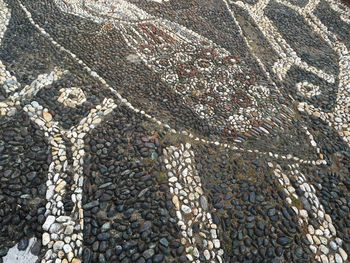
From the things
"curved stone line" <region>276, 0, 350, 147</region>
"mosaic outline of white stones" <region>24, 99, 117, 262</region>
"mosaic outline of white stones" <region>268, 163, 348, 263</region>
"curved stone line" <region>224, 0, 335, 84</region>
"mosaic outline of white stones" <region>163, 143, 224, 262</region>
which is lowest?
"mosaic outline of white stones" <region>24, 99, 117, 262</region>

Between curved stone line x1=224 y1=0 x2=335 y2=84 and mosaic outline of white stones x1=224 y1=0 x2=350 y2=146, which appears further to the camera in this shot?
curved stone line x1=224 y1=0 x2=335 y2=84

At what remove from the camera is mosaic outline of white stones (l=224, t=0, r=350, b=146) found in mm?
8117

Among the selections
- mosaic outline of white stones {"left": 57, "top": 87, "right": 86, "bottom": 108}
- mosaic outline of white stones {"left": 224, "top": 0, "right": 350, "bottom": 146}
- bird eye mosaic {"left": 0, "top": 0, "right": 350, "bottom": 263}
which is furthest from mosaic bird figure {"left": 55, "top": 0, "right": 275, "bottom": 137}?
mosaic outline of white stones {"left": 57, "top": 87, "right": 86, "bottom": 108}

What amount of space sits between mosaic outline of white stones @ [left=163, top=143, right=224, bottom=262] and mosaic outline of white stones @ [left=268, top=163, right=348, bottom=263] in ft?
4.77

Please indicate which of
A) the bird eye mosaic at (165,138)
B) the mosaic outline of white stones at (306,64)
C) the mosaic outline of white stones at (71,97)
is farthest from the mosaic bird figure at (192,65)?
the mosaic outline of white stones at (71,97)

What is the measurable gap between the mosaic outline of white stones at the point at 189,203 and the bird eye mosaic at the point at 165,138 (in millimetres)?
18

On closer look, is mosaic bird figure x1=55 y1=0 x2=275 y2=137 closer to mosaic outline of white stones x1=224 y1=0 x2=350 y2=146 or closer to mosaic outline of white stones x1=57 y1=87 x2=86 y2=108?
mosaic outline of white stones x1=224 y1=0 x2=350 y2=146

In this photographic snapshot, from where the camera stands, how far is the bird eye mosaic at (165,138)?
218 inches

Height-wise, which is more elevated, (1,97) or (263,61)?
(263,61)

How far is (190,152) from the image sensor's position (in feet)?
21.8

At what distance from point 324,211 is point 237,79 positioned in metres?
3.57

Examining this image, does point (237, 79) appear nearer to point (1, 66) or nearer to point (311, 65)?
point (311, 65)

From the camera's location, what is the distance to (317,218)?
6.14m

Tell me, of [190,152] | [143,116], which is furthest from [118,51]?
[190,152]
